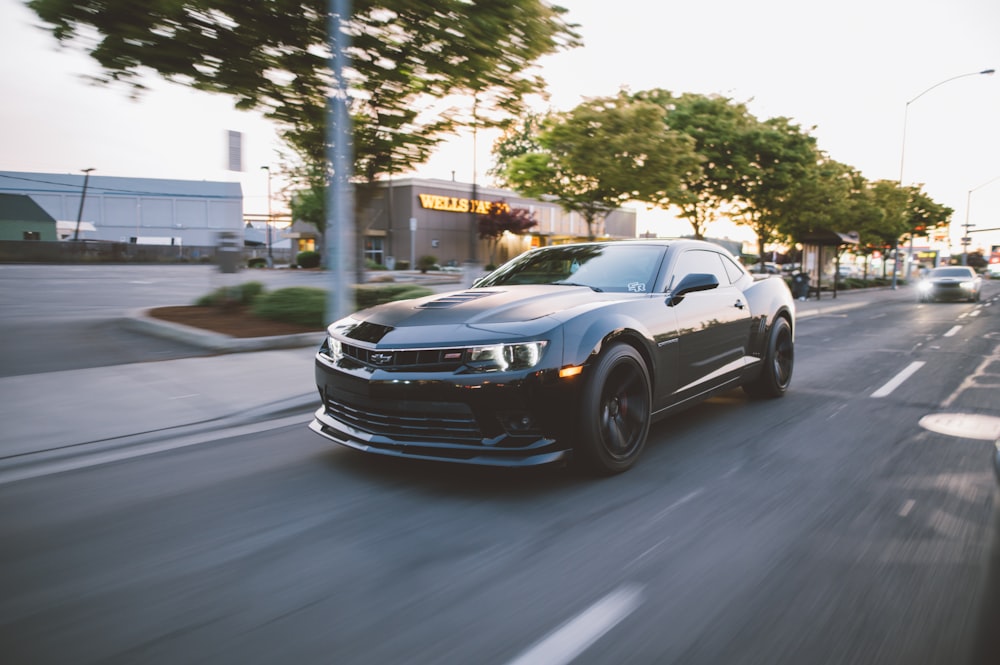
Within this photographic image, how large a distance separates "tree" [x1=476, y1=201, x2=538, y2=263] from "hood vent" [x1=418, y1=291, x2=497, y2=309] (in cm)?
4087

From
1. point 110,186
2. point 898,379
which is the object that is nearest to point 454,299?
point 898,379

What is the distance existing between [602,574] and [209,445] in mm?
3258

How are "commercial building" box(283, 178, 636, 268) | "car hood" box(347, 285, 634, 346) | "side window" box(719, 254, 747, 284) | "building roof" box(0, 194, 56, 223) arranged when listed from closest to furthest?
"car hood" box(347, 285, 634, 346), "side window" box(719, 254, 747, 284), "commercial building" box(283, 178, 636, 268), "building roof" box(0, 194, 56, 223)

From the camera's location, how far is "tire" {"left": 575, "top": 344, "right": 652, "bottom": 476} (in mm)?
3652

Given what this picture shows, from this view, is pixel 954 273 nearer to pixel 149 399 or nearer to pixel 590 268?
pixel 590 268

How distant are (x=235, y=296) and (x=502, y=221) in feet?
114

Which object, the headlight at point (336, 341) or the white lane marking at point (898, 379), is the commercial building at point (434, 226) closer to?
the white lane marking at point (898, 379)

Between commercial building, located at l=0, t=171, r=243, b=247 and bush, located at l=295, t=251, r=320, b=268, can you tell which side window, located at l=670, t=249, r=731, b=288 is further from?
commercial building, located at l=0, t=171, r=243, b=247

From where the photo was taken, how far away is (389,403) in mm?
3543

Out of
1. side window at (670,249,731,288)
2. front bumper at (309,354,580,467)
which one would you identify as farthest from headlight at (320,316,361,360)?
side window at (670,249,731,288)

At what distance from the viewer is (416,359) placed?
3.54 m

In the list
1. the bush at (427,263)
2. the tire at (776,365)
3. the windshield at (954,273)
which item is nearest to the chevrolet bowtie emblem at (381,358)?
the tire at (776,365)

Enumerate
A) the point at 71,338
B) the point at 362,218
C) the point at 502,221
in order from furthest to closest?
the point at 502,221 → the point at 362,218 → the point at 71,338

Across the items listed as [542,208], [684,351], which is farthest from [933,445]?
[542,208]
